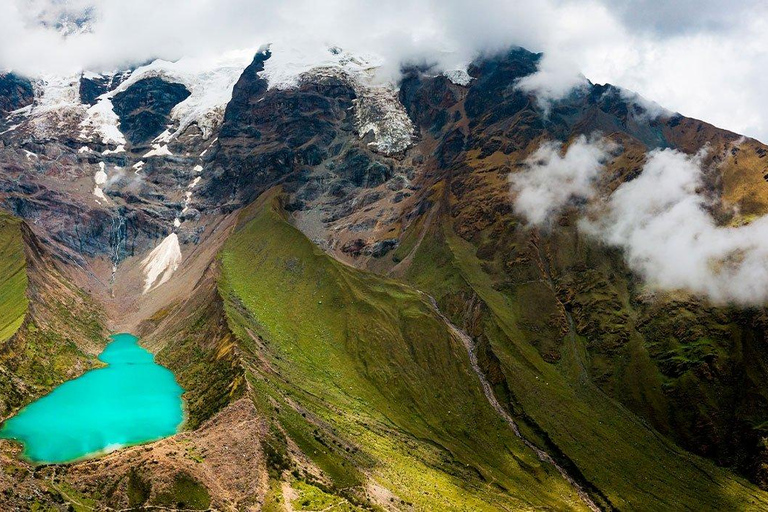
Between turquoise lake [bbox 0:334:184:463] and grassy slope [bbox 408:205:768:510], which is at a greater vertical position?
grassy slope [bbox 408:205:768:510]

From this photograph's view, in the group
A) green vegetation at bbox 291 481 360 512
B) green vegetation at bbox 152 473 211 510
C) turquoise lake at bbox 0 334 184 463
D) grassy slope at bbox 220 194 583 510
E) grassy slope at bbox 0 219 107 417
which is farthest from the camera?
grassy slope at bbox 0 219 107 417

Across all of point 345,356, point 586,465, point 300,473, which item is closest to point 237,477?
point 300,473

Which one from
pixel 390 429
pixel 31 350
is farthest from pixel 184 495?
pixel 31 350

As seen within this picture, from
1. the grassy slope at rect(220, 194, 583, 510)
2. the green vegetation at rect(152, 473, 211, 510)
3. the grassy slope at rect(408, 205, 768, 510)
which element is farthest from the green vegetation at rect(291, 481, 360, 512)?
the grassy slope at rect(408, 205, 768, 510)

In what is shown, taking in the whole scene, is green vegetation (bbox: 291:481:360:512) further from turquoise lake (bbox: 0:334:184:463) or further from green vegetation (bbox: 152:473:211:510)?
turquoise lake (bbox: 0:334:184:463)

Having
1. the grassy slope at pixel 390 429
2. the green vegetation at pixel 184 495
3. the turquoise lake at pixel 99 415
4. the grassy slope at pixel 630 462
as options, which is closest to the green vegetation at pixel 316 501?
the grassy slope at pixel 390 429

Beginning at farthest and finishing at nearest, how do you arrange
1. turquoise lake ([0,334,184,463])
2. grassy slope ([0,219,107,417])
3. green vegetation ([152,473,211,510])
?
1. grassy slope ([0,219,107,417])
2. turquoise lake ([0,334,184,463])
3. green vegetation ([152,473,211,510])

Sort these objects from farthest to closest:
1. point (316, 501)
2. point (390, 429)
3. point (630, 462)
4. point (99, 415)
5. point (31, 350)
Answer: point (630, 462) < point (390, 429) < point (31, 350) < point (99, 415) < point (316, 501)

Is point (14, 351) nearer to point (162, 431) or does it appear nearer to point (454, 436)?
point (162, 431)

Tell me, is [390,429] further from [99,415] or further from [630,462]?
[630,462]
